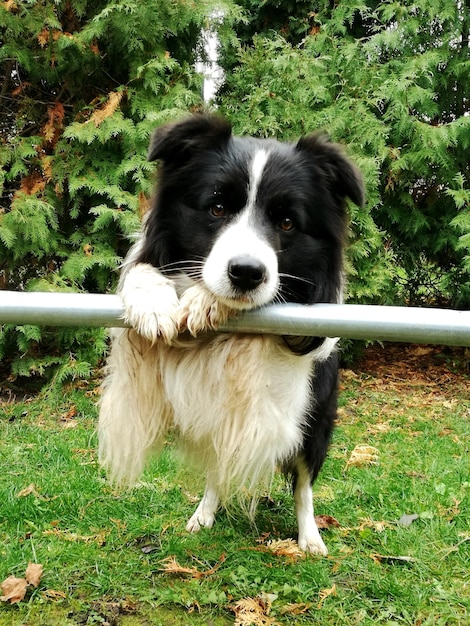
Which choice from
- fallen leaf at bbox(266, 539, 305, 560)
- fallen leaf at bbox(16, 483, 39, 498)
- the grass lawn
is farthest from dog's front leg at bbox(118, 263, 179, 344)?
fallen leaf at bbox(16, 483, 39, 498)

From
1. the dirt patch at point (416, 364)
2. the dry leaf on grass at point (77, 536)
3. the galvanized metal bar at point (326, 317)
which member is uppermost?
the galvanized metal bar at point (326, 317)

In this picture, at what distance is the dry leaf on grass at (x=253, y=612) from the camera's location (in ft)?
7.93

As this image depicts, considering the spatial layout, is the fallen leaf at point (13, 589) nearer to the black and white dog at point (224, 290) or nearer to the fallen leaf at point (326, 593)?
the black and white dog at point (224, 290)

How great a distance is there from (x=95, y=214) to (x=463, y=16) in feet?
15.4

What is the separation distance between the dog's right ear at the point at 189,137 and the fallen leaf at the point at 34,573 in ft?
6.37

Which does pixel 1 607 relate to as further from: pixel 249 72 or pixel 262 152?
pixel 249 72

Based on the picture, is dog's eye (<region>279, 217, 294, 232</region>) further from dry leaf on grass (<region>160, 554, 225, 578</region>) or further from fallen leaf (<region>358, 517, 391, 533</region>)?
fallen leaf (<region>358, 517, 391, 533</region>)

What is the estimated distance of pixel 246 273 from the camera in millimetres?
1871

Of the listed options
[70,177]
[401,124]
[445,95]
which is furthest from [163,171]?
[445,95]

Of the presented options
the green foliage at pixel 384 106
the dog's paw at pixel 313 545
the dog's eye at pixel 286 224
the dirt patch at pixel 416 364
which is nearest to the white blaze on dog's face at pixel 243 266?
the dog's eye at pixel 286 224

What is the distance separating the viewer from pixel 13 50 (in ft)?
16.4

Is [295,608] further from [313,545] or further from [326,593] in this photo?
[313,545]

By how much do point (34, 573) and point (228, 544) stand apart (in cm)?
95

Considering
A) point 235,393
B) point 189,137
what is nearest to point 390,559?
point 235,393
